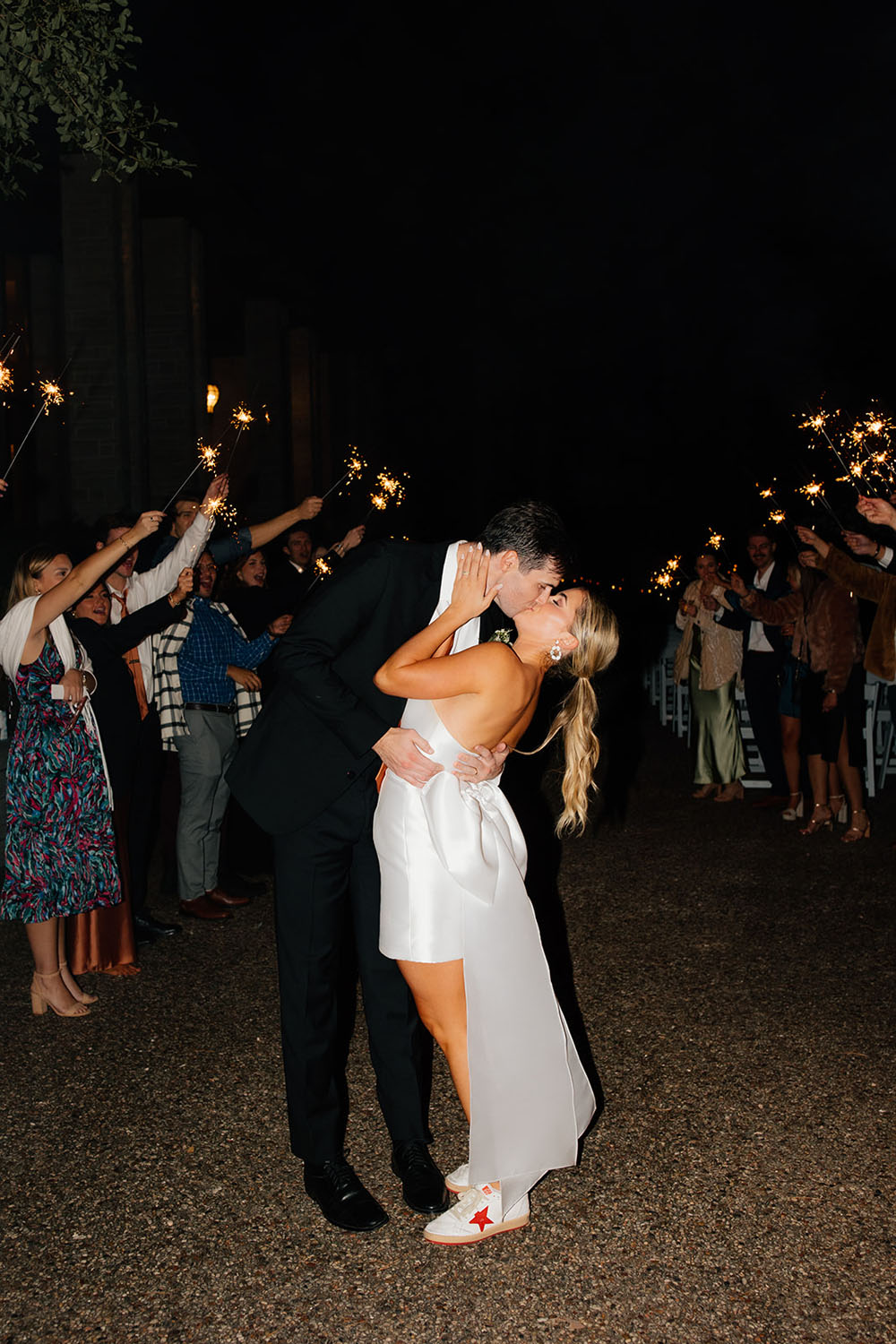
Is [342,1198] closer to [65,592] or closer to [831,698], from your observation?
[65,592]

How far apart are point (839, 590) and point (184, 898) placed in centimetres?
502

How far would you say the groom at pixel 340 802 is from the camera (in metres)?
3.12

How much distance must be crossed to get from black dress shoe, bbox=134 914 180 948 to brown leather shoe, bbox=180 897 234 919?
20cm

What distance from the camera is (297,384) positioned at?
2481 cm

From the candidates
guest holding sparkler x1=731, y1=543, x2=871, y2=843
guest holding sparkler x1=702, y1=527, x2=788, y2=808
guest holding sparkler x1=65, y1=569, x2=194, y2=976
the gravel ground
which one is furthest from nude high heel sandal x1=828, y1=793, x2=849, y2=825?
guest holding sparkler x1=65, y1=569, x2=194, y2=976

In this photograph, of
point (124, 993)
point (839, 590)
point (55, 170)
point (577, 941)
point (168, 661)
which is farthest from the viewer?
point (55, 170)

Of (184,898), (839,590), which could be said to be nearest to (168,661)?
(184,898)

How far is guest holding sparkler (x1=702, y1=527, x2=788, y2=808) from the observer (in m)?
9.16

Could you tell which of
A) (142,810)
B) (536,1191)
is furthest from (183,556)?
(536,1191)

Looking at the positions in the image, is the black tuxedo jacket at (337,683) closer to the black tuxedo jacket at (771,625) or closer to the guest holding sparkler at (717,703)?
the black tuxedo jacket at (771,625)

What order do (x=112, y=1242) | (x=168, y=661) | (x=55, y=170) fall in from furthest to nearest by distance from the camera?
1. (x=55, y=170)
2. (x=168, y=661)
3. (x=112, y=1242)

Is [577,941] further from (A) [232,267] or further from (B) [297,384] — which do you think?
(B) [297,384]

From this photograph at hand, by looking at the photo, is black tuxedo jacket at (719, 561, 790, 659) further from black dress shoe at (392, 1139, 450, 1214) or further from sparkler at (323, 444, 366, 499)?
black dress shoe at (392, 1139, 450, 1214)

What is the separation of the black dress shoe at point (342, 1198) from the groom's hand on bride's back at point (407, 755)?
4.01 ft
